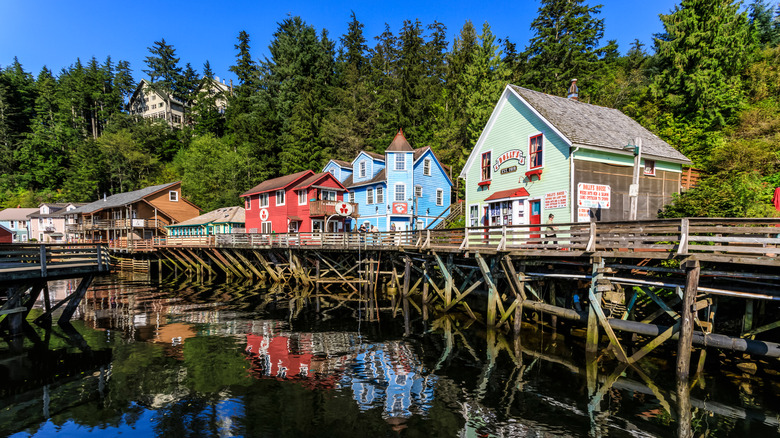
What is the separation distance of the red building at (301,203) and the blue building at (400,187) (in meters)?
2.22

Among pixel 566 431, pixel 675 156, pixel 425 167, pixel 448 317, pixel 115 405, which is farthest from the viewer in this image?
pixel 425 167

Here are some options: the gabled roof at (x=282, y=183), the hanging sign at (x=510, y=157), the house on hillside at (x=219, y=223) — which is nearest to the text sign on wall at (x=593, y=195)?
the hanging sign at (x=510, y=157)

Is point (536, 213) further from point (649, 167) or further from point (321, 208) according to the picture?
point (321, 208)

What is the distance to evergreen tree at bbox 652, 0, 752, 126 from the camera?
25109 millimetres

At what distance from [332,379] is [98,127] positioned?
9585 centimetres

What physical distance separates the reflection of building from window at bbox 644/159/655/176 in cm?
1563

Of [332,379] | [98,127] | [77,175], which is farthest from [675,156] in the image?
[98,127]

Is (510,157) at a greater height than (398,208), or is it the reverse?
(510,157)

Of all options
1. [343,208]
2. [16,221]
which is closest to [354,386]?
[343,208]

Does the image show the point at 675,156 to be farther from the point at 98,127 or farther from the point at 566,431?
the point at 98,127

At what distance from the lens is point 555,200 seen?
1744cm

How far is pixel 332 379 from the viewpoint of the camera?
1044 cm

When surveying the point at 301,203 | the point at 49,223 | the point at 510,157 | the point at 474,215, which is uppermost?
the point at 510,157

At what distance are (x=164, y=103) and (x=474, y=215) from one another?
82.9 metres
